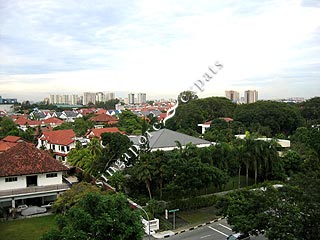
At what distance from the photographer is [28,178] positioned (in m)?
21.8

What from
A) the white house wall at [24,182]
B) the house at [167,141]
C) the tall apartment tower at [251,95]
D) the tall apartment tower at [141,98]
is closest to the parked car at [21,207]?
the white house wall at [24,182]

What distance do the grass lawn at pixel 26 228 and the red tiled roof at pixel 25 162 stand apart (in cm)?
330

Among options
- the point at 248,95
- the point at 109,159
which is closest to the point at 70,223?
the point at 109,159

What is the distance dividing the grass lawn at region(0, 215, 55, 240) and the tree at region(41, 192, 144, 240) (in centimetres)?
780

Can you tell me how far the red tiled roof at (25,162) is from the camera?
69.6 feet

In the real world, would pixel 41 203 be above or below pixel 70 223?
below

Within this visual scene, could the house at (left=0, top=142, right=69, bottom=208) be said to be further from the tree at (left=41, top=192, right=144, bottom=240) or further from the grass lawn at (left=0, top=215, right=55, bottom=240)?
the tree at (left=41, top=192, right=144, bottom=240)

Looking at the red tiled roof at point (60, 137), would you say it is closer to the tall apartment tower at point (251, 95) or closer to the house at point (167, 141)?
the house at point (167, 141)

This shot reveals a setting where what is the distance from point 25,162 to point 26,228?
5.28 m

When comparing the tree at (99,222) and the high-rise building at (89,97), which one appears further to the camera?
the high-rise building at (89,97)

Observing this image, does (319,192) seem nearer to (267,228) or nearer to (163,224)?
(267,228)

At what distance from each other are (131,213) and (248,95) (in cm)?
12084

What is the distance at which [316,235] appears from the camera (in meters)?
11.7

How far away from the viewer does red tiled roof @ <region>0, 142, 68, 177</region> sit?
21203mm
